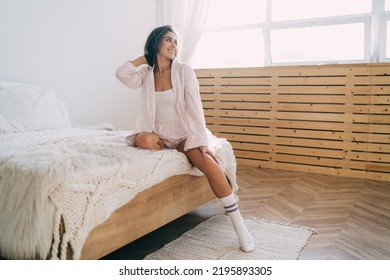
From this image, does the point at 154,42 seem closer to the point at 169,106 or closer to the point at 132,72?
the point at 132,72

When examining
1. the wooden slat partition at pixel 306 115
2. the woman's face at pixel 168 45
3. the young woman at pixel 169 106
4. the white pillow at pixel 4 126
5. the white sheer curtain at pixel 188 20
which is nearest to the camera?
the young woman at pixel 169 106

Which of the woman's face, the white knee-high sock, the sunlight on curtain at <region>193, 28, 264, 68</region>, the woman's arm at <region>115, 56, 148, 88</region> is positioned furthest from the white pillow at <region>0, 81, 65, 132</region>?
the sunlight on curtain at <region>193, 28, 264, 68</region>

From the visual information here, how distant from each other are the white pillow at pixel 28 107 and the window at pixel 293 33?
207 centimetres

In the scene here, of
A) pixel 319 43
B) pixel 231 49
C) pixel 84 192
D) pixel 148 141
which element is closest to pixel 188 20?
pixel 231 49

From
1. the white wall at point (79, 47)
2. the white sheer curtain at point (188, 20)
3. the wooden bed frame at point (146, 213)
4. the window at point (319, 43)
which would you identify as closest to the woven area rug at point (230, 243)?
the wooden bed frame at point (146, 213)

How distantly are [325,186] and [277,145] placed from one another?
784mm

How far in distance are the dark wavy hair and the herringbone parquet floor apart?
38.7 inches

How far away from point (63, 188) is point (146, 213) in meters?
0.48

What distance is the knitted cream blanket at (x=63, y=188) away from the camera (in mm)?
1263

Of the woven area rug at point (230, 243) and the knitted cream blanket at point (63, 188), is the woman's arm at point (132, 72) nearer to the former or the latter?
the knitted cream blanket at point (63, 188)

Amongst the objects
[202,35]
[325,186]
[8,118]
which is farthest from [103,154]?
[202,35]

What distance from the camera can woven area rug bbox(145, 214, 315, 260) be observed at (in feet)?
5.76

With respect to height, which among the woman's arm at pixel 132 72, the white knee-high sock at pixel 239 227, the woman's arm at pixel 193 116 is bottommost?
the white knee-high sock at pixel 239 227

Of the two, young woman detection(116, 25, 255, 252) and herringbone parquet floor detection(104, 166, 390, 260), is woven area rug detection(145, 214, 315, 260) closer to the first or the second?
herringbone parquet floor detection(104, 166, 390, 260)
